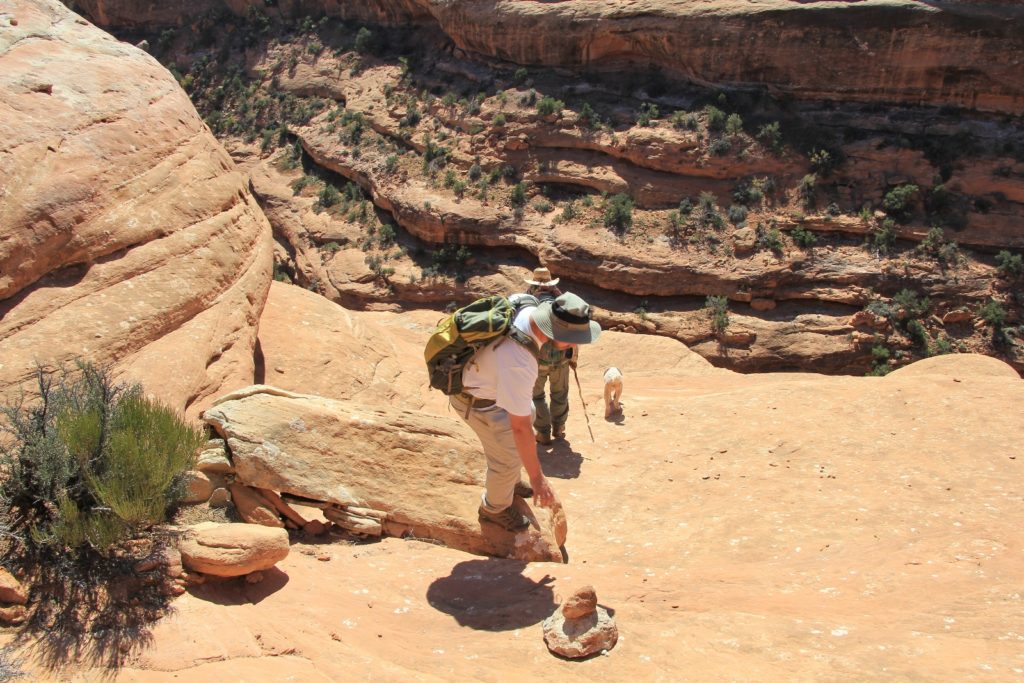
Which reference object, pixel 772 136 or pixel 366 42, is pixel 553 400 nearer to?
pixel 772 136

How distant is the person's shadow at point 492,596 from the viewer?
15.5 feet

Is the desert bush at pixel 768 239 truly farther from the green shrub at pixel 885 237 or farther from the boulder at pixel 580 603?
the boulder at pixel 580 603

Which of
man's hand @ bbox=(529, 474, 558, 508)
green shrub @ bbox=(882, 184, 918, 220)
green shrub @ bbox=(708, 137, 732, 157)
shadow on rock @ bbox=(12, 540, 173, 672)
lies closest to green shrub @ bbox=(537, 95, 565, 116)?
green shrub @ bbox=(708, 137, 732, 157)

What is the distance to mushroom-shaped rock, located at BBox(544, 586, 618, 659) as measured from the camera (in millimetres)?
4203

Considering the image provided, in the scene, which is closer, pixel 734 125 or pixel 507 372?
pixel 507 372

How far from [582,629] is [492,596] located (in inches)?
37.5

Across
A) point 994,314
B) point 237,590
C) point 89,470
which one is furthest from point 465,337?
point 994,314

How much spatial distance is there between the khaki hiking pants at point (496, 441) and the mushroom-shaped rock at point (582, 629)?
1.18m

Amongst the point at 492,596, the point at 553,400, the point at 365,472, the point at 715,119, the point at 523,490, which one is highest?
the point at 715,119

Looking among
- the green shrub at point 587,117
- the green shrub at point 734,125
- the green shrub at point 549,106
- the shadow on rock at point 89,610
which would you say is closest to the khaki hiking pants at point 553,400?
the shadow on rock at point 89,610

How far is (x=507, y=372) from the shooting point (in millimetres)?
4910

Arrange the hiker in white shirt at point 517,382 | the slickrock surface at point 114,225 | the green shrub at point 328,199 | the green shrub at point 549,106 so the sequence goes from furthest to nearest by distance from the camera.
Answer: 1. the green shrub at point 328,199
2. the green shrub at point 549,106
3. the slickrock surface at point 114,225
4. the hiker in white shirt at point 517,382

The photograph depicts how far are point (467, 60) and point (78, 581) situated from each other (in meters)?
21.7

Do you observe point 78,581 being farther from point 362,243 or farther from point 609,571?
point 362,243
